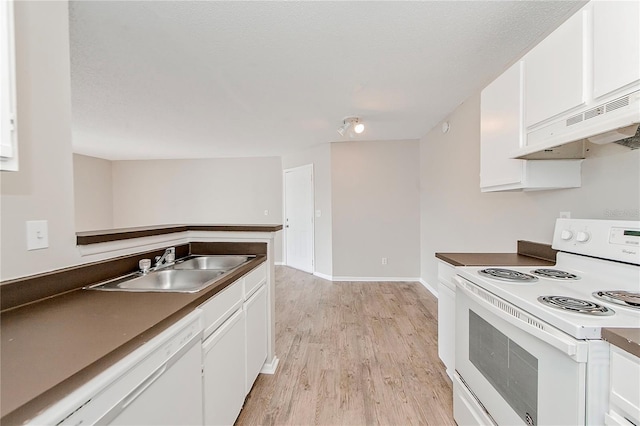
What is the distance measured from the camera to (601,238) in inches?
51.1

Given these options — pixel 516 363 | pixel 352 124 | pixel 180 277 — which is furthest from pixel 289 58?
pixel 516 363

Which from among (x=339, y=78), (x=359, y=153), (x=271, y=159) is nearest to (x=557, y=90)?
(x=339, y=78)

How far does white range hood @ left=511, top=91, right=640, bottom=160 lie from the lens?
0.93m

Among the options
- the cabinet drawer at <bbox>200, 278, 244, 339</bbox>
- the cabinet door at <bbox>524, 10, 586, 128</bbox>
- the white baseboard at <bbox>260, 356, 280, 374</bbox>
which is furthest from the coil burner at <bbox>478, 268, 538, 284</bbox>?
the white baseboard at <bbox>260, 356, 280, 374</bbox>

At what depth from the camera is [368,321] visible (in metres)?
2.98

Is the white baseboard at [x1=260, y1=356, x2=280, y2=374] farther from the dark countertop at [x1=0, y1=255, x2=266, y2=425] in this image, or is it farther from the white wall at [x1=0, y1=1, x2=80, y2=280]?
the white wall at [x1=0, y1=1, x2=80, y2=280]

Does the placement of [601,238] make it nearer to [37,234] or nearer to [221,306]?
[221,306]

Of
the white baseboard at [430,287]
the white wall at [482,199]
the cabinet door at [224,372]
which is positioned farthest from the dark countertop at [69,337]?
the white baseboard at [430,287]

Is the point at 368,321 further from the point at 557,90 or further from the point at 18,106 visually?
the point at 18,106

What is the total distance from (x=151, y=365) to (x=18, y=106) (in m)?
1.10

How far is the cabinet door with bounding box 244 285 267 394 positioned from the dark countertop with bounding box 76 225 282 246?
0.46 metres

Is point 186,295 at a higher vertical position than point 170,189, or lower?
lower

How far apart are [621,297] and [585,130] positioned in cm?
66

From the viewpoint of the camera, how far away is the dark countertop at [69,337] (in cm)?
53
